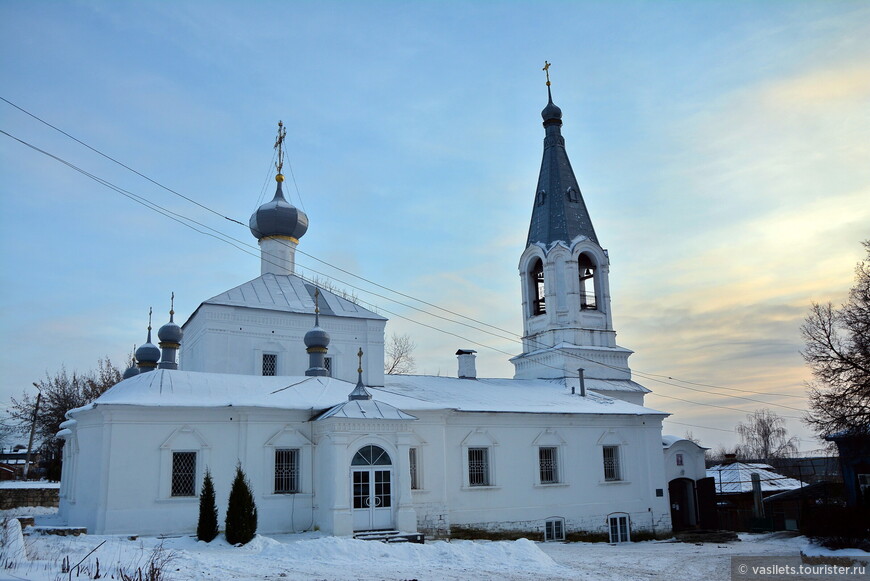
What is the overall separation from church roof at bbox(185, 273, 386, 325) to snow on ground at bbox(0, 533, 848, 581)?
25.1 feet

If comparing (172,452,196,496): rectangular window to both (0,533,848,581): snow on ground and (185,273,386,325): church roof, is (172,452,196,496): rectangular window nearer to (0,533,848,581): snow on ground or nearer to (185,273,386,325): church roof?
(0,533,848,581): snow on ground

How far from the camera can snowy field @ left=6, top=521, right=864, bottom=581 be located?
10992mm

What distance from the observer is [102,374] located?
41.2m

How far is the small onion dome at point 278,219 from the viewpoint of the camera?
963 inches

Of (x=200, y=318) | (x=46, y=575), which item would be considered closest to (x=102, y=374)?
(x=200, y=318)

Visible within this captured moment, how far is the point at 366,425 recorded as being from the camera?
57.6 ft

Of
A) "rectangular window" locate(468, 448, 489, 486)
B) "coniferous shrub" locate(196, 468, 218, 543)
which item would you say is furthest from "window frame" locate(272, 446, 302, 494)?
"rectangular window" locate(468, 448, 489, 486)

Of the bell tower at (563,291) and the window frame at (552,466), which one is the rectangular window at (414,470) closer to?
the window frame at (552,466)

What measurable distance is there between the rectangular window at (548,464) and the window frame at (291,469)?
769 cm

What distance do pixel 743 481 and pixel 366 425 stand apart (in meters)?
24.0

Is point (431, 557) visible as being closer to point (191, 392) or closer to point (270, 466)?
point (270, 466)

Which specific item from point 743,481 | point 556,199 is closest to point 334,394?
point 556,199

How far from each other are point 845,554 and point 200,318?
17433 mm

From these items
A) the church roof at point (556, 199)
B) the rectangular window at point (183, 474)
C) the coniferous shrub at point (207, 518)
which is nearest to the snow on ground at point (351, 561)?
the coniferous shrub at point (207, 518)
